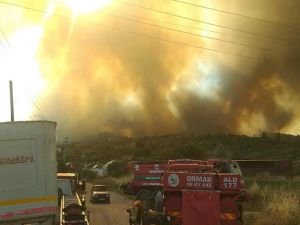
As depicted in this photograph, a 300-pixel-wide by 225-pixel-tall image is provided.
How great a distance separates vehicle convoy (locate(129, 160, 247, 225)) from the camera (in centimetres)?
1598

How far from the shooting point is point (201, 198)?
16.2 meters

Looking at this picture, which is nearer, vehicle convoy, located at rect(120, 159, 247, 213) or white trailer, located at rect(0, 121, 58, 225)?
white trailer, located at rect(0, 121, 58, 225)

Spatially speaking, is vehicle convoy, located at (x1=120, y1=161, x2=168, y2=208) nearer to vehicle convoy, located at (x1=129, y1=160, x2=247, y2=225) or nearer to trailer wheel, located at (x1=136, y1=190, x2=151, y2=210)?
trailer wheel, located at (x1=136, y1=190, x2=151, y2=210)

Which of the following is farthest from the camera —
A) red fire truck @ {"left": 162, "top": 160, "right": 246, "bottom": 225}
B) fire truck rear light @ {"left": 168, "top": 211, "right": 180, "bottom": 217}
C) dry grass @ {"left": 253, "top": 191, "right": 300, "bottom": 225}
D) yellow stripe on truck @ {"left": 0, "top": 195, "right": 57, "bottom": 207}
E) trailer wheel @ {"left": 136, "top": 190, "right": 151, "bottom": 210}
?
trailer wheel @ {"left": 136, "top": 190, "right": 151, "bottom": 210}

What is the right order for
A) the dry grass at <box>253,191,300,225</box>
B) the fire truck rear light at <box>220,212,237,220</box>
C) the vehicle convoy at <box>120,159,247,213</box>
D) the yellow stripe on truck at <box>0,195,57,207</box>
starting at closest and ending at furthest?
the yellow stripe on truck at <box>0,195,57,207</box> → the fire truck rear light at <box>220,212,237,220</box> → the dry grass at <box>253,191,300,225</box> → the vehicle convoy at <box>120,159,247,213</box>

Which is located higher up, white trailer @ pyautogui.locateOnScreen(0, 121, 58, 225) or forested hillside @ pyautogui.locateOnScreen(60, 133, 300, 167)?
white trailer @ pyautogui.locateOnScreen(0, 121, 58, 225)

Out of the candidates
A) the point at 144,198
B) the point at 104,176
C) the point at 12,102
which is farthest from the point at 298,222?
the point at 104,176

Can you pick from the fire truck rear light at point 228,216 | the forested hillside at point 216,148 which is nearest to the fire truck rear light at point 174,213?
the fire truck rear light at point 228,216

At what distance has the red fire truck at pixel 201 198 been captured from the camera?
16.0m

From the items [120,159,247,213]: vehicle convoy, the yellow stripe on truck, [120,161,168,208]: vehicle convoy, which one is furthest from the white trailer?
[120,161,168,208]: vehicle convoy

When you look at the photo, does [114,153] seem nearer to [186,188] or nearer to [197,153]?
[197,153]

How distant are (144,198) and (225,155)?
61857 millimetres

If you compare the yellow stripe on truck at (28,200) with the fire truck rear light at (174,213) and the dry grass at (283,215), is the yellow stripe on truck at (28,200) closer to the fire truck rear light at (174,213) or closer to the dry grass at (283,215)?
the fire truck rear light at (174,213)

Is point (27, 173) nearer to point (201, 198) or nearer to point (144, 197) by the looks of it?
point (201, 198)
